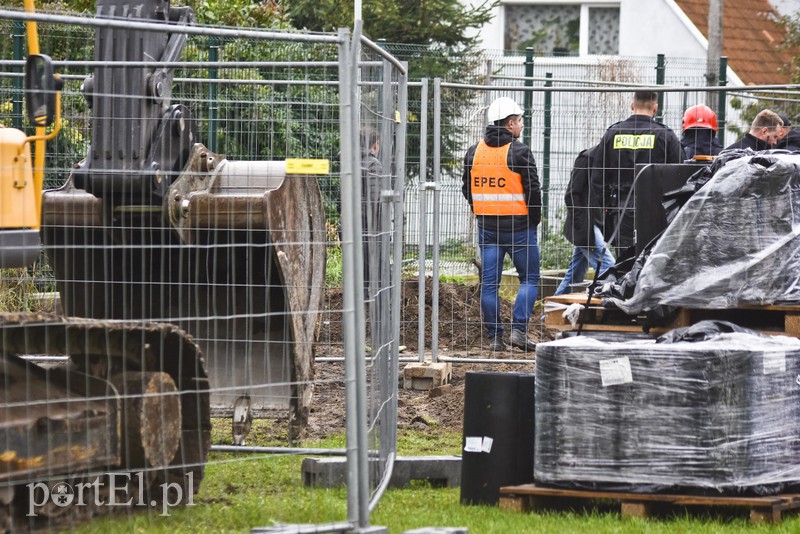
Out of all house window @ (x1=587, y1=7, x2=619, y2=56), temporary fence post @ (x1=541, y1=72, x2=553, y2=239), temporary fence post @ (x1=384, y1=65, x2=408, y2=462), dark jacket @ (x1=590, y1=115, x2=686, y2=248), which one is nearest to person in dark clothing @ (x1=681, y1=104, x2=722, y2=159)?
dark jacket @ (x1=590, y1=115, x2=686, y2=248)

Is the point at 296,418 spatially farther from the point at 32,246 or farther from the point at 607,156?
the point at 607,156

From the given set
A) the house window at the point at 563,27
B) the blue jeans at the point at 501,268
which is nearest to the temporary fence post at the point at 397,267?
the blue jeans at the point at 501,268

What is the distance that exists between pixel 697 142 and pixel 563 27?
52.4 feet

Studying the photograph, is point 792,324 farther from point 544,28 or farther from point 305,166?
point 544,28

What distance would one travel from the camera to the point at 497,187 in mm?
11320

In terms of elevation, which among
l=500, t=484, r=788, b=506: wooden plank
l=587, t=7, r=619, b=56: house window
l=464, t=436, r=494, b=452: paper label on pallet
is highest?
l=587, t=7, r=619, b=56: house window

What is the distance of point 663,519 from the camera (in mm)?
6297

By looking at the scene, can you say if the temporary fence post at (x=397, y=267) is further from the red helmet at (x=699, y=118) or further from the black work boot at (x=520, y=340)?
the red helmet at (x=699, y=118)

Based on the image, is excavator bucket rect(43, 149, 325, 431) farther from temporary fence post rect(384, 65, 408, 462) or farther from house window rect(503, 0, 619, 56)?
house window rect(503, 0, 619, 56)

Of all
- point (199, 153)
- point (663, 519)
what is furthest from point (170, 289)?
point (663, 519)

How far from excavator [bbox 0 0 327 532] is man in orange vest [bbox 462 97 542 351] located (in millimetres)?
3428

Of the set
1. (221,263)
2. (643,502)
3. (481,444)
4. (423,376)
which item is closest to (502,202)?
(423,376)

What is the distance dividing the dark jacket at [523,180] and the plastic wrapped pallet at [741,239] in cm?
417

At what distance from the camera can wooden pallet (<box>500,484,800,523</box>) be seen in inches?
240
